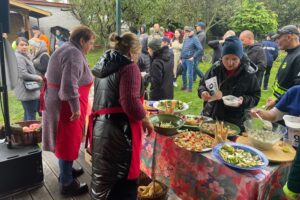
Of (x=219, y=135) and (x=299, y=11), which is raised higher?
(x=299, y=11)

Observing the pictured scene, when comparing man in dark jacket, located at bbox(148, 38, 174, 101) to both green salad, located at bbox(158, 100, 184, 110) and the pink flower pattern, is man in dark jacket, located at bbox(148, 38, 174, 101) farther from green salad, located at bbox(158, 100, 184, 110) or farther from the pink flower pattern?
the pink flower pattern

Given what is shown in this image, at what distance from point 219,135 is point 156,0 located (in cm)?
920

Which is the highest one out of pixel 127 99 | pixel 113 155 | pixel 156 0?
pixel 156 0

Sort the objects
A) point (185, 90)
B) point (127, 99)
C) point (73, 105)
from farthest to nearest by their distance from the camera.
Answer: point (185, 90) → point (73, 105) → point (127, 99)

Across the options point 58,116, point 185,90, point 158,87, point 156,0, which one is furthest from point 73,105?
point 156,0

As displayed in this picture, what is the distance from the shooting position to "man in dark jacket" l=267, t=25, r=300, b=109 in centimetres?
283

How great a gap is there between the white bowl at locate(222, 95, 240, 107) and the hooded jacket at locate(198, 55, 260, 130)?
0.14 metres

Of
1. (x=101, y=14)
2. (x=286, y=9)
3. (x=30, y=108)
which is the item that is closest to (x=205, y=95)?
(x=30, y=108)

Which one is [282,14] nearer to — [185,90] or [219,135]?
[185,90]

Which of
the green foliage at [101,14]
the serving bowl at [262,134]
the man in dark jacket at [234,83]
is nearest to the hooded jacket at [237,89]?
the man in dark jacket at [234,83]

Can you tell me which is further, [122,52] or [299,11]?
[299,11]

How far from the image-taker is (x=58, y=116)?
2359 mm

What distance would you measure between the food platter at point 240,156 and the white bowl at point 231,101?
0.46m

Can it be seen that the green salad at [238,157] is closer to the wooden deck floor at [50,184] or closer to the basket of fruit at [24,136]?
the wooden deck floor at [50,184]
